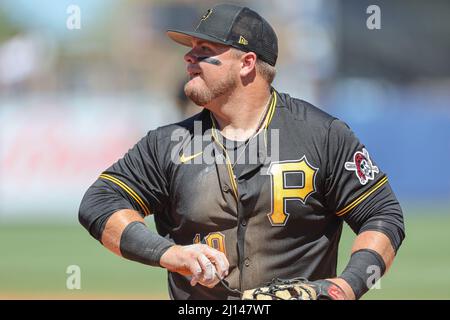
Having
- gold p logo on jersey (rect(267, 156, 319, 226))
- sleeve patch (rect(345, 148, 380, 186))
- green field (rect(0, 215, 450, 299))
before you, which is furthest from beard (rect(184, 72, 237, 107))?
green field (rect(0, 215, 450, 299))

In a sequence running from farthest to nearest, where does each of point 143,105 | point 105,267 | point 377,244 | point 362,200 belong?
point 143,105
point 105,267
point 362,200
point 377,244

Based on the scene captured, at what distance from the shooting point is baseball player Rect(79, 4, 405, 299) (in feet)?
16.2

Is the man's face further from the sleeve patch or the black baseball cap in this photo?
the sleeve patch

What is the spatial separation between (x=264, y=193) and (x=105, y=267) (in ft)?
27.8

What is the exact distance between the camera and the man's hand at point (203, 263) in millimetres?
4367

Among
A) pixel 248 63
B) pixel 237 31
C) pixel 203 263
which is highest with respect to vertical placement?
pixel 237 31

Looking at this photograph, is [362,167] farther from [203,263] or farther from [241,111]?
[203,263]

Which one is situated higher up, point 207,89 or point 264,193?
point 207,89

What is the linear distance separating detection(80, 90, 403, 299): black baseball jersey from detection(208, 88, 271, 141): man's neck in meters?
0.06

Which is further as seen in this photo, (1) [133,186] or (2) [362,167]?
(1) [133,186]

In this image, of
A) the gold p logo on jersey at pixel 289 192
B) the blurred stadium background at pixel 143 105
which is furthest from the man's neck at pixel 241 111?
the blurred stadium background at pixel 143 105

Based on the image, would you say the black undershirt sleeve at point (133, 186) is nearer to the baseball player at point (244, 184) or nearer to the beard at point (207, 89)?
the baseball player at point (244, 184)

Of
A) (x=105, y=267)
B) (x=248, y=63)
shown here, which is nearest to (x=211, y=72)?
(x=248, y=63)

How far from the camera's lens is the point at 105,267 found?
1314cm
